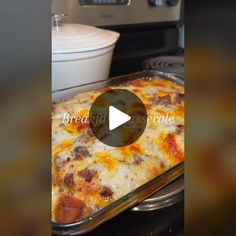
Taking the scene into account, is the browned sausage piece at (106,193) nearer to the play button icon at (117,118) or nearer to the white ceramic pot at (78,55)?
the play button icon at (117,118)

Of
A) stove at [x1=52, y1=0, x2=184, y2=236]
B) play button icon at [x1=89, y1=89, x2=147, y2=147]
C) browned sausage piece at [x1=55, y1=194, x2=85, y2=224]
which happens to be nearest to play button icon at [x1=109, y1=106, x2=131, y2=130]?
play button icon at [x1=89, y1=89, x2=147, y2=147]

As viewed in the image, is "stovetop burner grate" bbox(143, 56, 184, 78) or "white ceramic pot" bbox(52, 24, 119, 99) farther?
"stovetop burner grate" bbox(143, 56, 184, 78)

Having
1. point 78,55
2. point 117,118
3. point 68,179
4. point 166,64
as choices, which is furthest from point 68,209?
point 166,64

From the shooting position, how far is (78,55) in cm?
53

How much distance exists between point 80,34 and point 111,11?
0.66ft

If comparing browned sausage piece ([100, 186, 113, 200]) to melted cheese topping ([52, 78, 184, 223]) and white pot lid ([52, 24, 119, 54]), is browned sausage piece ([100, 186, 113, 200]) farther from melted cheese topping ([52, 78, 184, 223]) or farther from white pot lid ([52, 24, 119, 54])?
white pot lid ([52, 24, 119, 54])

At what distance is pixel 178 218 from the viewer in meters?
0.36

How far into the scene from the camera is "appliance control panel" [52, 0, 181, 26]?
66 cm

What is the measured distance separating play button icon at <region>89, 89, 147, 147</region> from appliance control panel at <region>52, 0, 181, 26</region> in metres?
0.26

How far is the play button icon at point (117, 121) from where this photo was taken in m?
0.42

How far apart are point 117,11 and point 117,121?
389 millimetres
